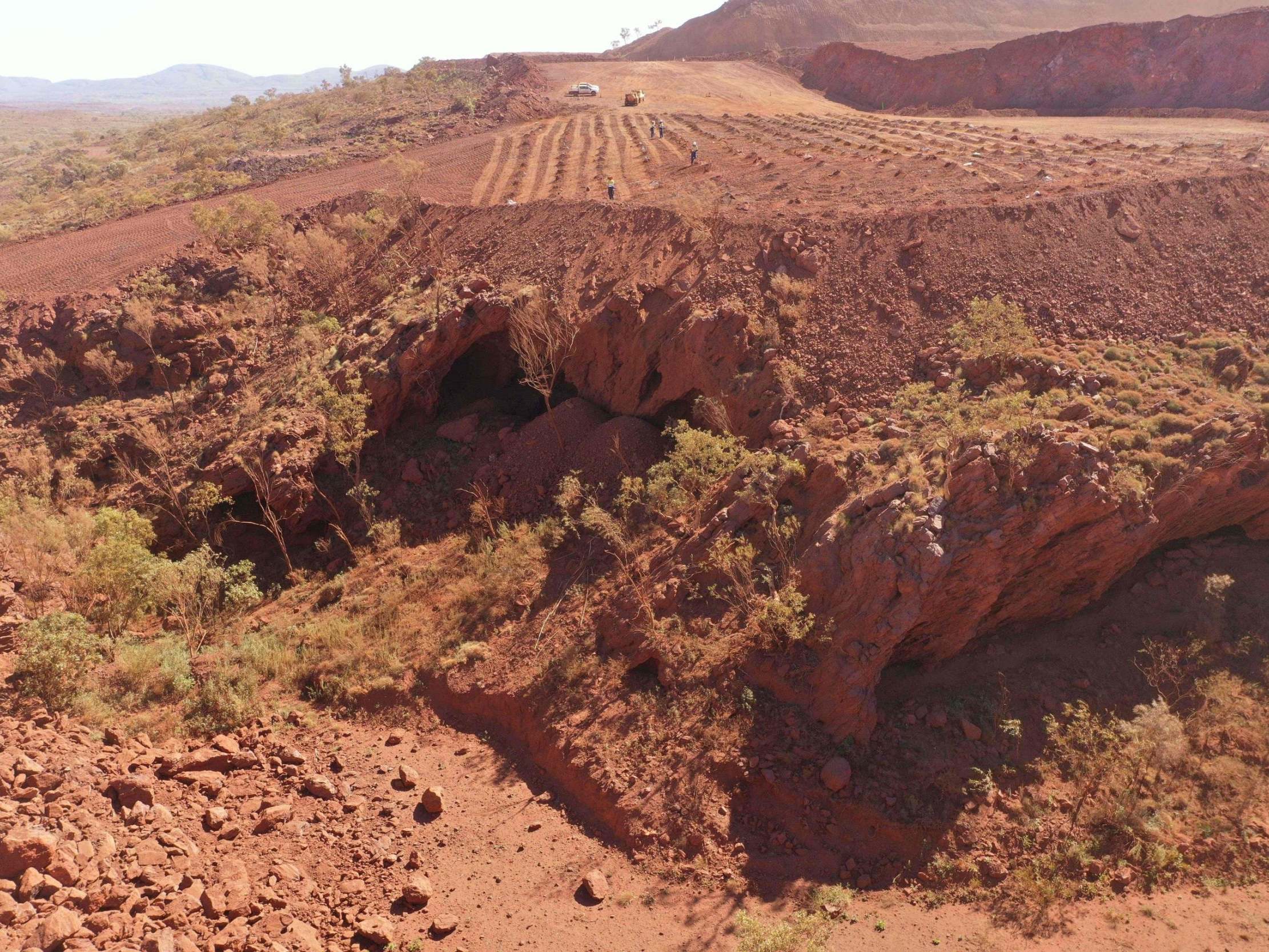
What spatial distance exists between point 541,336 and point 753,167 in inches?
472

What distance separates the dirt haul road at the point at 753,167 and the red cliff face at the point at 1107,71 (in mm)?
5503

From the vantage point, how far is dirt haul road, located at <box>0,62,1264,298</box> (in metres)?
22.9

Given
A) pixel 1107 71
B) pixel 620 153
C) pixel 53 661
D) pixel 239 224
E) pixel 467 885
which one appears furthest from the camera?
pixel 1107 71

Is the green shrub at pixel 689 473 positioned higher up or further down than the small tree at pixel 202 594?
higher up

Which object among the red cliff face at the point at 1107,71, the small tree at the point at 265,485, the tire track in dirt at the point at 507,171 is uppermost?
the red cliff face at the point at 1107,71

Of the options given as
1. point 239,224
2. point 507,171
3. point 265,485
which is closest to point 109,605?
point 265,485

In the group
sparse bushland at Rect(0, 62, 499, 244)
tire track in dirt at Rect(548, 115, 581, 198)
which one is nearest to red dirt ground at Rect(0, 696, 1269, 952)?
tire track in dirt at Rect(548, 115, 581, 198)

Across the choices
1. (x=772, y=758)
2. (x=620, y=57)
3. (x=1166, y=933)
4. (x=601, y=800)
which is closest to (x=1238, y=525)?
(x=1166, y=933)

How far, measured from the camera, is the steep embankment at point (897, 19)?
6269 cm

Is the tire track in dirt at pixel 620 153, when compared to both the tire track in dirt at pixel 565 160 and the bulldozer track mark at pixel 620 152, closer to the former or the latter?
the bulldozer track mark at pixel 620 152

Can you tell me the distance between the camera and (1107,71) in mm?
38562

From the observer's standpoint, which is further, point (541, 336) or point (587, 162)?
point (587, 162)

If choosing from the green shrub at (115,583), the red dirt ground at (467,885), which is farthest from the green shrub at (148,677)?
the green shrub at (115,583)

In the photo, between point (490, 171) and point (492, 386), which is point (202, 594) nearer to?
point (492, 386)
